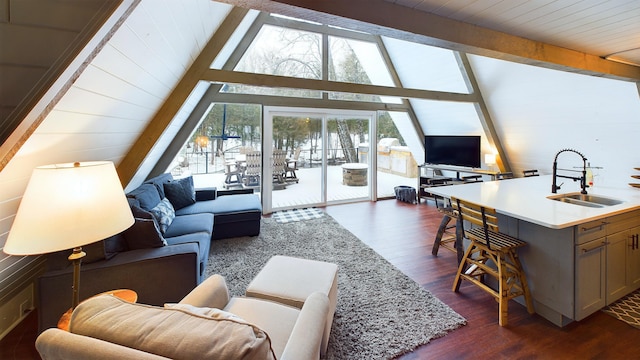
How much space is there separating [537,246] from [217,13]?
3.63 meters

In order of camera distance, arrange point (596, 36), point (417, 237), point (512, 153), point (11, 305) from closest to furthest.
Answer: point (11, 305)
point (596, 36)
point (417, 237)
point (512, 153)

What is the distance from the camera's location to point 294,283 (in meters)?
1.72

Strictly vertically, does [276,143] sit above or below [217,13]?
below

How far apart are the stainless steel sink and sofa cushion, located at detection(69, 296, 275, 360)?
116 inches

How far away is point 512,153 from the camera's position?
16.3ft

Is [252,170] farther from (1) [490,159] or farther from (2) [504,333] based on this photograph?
(1) [490,159]

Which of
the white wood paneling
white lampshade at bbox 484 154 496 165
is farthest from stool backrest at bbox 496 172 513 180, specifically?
the white wood paneling

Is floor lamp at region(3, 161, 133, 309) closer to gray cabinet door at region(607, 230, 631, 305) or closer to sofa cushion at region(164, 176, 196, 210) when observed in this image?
sofa cushion at region(164, 176, 196, 210)

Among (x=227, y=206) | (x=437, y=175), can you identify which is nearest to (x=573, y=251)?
(x=227, y=206)

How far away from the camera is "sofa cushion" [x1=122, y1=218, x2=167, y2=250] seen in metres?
2.04

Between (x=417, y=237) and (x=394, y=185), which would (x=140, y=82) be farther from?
(x=394, y=185)

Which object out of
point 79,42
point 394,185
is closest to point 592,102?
point 394,185

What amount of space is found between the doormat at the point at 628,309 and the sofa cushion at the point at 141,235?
12.1 feet

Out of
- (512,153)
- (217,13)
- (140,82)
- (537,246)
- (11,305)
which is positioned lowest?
(11,305)
